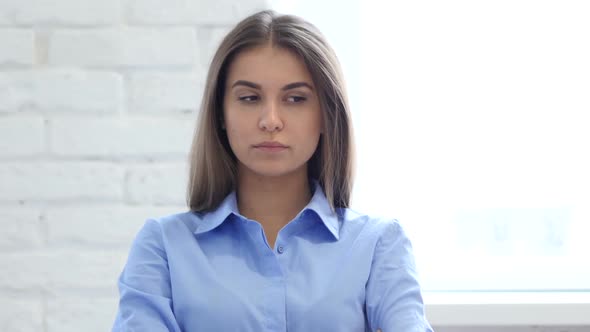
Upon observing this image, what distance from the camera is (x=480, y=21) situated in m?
1.95

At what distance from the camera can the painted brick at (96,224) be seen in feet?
5.45

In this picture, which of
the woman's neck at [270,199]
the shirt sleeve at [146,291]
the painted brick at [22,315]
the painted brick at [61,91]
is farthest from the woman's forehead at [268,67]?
the painted brick at [22,315]

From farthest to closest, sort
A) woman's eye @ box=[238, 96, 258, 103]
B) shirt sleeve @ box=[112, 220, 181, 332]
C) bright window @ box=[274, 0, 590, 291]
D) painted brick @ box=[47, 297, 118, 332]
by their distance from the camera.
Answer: bright window @ box=[274, 0, 590, 291]
painted brick @ box=[47, 297, 118, 332]
woman's eye @ box=[238, 96, 258, 103]
shirt sleeve @ box=[112, 220, 181, 332]

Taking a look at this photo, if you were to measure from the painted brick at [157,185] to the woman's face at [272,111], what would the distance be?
13.8 inches

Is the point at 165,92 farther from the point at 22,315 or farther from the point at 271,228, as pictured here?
the point at 22,315

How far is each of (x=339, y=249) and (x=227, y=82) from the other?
13.1 inches

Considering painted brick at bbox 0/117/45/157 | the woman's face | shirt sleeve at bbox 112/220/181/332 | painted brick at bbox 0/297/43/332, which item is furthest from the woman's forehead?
painted brick at bbox 0/297/43/332

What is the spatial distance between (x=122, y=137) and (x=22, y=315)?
0.42 metres

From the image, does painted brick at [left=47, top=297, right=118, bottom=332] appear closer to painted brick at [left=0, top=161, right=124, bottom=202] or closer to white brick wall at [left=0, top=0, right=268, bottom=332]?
white brick wall at [left=0, top=0, right=268, bottom=332]

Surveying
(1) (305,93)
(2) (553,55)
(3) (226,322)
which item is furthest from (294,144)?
(2) (553,55)

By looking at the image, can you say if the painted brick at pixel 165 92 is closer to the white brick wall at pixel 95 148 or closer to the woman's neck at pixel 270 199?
the white brick wall at pixel 95 148

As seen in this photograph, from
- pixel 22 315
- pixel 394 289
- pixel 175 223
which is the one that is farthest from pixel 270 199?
pixel 22 315

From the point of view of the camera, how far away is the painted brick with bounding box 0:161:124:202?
5.48 ft

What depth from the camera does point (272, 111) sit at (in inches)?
50.6
